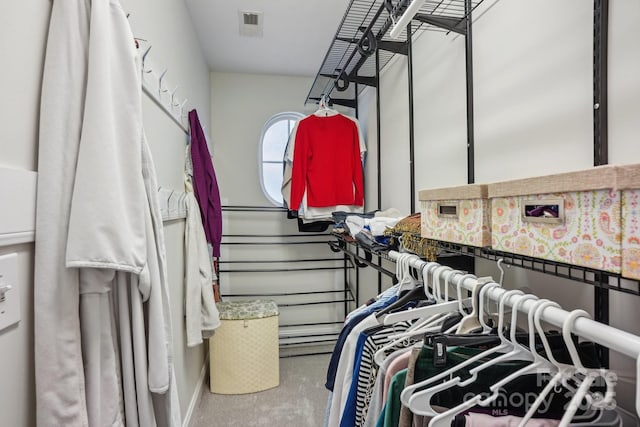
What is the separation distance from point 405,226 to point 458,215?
1.25 ft

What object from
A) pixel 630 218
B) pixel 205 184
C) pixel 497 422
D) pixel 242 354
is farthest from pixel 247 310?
pixel 630 218

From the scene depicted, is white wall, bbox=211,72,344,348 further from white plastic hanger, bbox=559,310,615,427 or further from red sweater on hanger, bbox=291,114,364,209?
white plastic hanger, bbox=559,310,615,427

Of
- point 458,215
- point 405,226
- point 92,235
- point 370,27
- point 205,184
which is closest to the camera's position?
point 92,235

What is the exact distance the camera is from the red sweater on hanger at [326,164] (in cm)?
271

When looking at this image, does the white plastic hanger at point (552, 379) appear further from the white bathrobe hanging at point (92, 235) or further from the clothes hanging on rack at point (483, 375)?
the white bathrobe hanging at point (92, 235)

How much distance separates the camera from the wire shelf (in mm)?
1477

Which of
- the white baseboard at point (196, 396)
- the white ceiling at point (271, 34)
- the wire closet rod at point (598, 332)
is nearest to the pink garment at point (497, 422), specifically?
the wire closet rod at point (598, 332)

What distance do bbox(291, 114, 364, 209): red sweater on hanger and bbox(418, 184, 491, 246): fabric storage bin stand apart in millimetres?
1553

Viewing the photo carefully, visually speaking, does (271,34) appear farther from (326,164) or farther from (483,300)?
(483,300)

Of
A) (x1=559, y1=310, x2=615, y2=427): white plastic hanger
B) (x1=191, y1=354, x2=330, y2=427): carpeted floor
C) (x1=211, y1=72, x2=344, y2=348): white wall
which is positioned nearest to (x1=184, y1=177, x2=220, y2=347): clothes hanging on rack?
(x1=191, y1=354, x2=330, y2=427): carpeted floor

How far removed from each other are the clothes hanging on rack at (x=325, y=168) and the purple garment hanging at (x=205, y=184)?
0.65 m

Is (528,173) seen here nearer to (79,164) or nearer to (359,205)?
(79,164)

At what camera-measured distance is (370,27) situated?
1694 millimetres

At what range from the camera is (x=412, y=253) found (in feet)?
4.49
